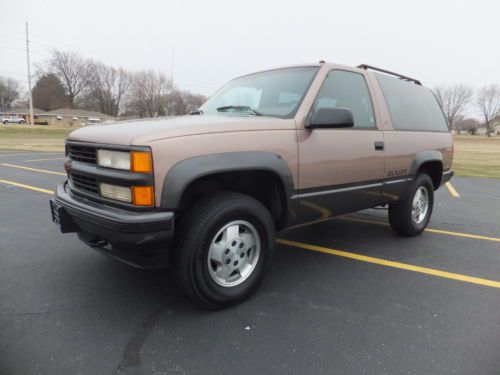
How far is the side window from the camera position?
3.32m

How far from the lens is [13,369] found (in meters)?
2.04

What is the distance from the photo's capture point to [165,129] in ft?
7.97

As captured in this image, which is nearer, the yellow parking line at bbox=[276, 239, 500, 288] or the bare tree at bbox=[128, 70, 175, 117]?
the yellow parking line at bbox=[276, 239, 500, 288]

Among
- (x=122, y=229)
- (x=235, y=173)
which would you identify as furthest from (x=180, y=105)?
(x=122, y=229)

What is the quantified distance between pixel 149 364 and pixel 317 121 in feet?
6.87

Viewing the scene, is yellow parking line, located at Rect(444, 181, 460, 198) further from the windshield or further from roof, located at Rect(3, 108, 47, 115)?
roof, located at Rect(3, 108, 47, 115)

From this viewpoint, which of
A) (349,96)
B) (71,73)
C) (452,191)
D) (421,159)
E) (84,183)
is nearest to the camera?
(84,183)

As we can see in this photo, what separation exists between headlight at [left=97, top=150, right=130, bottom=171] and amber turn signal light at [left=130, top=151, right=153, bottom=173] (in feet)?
0.25

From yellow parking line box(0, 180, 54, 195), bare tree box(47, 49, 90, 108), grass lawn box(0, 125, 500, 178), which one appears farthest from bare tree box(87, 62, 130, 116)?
yellow parking line box(0, 180, 54, 195)

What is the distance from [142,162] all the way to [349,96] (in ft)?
7.38

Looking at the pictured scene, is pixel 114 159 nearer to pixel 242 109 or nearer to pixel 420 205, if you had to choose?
pixel 242 109

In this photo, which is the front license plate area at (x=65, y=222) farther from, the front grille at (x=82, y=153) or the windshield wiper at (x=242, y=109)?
the windshield wiper at (x=242, y=109)

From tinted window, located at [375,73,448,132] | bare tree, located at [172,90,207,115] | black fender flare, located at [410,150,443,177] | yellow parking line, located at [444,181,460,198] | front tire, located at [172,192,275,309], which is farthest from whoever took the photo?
bare tree, located at [172,90,207,115]

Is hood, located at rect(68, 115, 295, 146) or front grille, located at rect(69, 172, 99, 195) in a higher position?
hood, located at rect(68, 115, 295, 146)
